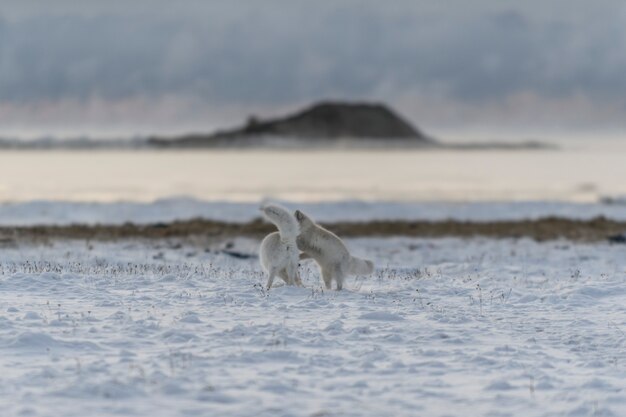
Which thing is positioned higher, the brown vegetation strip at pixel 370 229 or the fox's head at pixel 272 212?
the fox's head at pixel 272 212

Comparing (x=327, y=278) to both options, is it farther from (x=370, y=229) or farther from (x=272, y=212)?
(x=370, y=229)

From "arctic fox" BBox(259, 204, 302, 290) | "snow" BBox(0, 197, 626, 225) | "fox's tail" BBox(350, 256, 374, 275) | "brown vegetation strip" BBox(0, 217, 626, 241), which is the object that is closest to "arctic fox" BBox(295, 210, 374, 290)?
"fox's tail" BBox(350, 256, 374, 275)

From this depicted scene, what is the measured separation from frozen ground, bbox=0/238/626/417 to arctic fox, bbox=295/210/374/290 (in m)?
0.55

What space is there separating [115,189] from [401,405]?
63379mm

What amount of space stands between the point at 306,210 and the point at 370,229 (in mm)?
12113

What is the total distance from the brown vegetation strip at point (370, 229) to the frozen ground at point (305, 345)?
14.4m

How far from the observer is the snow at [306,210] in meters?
44.0

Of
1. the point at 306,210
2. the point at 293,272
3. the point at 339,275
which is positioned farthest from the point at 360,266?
the point at 306,210

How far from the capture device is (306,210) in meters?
48.7

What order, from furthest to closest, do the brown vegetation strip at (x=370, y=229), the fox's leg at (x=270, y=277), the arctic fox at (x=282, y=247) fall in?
the brown vegetation strip at (x=370, y=229)
the arctic fox at (x=282, y=247)
the fox's leg at (x=270, y=277)

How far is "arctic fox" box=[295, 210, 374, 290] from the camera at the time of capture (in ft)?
52.8

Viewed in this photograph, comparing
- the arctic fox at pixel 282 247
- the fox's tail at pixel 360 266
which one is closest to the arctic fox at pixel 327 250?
the fox's tail at pixel 360 266

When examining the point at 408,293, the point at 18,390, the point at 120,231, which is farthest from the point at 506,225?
the point at 18,390

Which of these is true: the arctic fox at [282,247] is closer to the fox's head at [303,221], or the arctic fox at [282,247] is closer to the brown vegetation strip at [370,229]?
the fox's head at [303,221]
